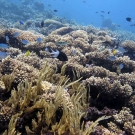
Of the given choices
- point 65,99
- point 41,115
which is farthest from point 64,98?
point 41,115

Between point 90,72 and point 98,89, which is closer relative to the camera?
point 98,89

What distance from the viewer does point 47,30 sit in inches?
735

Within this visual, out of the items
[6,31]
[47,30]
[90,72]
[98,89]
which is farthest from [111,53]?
[47,30]

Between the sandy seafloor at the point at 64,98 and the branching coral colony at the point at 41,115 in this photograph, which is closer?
the branching coral colony at the point at 41,115

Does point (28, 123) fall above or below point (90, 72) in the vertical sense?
below

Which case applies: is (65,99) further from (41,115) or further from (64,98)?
(41,115)

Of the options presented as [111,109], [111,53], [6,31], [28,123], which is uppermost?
[6,31]

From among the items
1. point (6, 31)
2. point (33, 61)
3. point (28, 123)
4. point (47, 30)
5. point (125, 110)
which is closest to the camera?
point (28, 123)

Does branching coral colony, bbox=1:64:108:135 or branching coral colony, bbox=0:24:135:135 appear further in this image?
branching coral colony, bbox=0:24:135:135

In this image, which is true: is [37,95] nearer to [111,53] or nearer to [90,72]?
[90,72]

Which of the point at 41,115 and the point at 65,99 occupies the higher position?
the point at 65,99

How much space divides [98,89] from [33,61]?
8.25 feet

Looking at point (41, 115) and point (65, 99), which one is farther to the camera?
point (65, 99)

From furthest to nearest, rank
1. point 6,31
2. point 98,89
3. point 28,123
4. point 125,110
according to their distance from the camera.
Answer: point 6,31 < point 98,89 < point 125,110 < point 28,123
